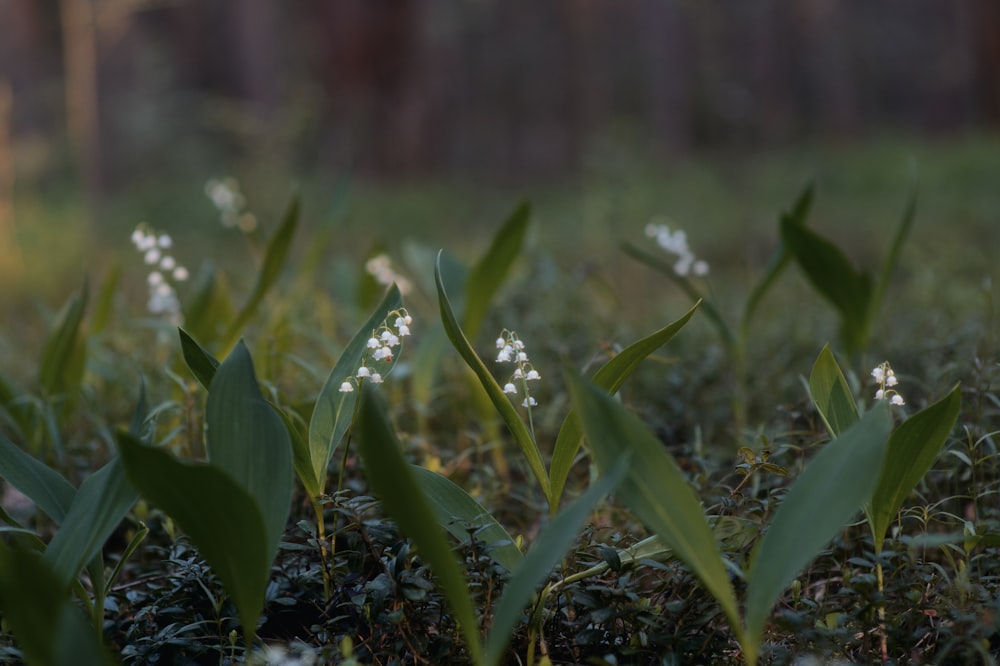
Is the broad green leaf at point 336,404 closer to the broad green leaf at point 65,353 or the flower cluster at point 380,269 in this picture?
the broad green leaf at point 65,353

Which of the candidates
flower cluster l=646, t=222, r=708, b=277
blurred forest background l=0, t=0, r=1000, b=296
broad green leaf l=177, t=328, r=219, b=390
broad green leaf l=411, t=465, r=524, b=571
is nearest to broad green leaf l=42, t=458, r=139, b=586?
broad green leaf l=177, t=328, r=219, b=390

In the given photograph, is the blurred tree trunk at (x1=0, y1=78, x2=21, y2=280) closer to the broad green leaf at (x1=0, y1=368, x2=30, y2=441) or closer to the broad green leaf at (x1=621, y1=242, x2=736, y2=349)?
the broad green leaf at (x1=0, y1=368, x2=30, y2=441)

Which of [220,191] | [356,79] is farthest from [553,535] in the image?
[356,79]

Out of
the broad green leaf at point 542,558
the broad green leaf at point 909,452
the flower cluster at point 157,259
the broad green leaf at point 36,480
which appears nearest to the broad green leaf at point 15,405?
the flower cluster at point 157,259

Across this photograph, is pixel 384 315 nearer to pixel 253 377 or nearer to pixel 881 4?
pixel 253 377

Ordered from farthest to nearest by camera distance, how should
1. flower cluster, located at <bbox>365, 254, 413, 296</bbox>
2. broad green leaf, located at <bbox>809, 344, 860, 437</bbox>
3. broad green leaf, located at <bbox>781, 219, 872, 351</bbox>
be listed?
1. flower cluster, located at <bbox>365, 254, 413, 296</bbox>
2. broad green leaf, located at <bbox>781, 219, 872, 351</bbox>
3. broad green leaf, located at <bbox>809, 344, 860, 437</bbox>
